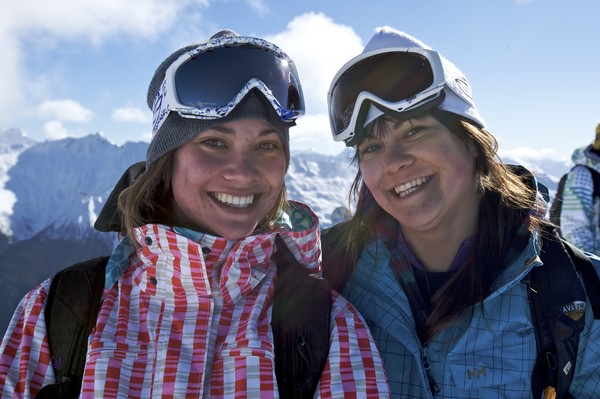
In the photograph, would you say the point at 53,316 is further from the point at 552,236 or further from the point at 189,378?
the point at 552,236

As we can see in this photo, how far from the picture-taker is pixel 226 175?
7.59 ft

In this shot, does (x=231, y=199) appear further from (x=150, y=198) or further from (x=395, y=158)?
(x=395, y=158)

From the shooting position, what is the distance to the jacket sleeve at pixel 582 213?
5.88m

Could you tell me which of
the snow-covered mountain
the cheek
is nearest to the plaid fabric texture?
the cheek

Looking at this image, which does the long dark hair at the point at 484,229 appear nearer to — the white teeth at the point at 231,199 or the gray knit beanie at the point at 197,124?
the gray knit beanie at the point at 197,124

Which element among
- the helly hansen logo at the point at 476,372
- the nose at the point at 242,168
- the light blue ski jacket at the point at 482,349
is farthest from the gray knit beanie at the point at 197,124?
the helly hansen logo at the point at 476,372

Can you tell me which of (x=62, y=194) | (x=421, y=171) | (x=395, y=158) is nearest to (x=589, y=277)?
(x=421, y=171)

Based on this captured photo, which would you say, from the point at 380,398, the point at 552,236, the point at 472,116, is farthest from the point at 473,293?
the point at 472,116

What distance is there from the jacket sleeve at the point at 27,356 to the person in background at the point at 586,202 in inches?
231

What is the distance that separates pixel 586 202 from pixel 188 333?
5690 millimetres

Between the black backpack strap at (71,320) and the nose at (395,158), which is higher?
the nose at (395,158)

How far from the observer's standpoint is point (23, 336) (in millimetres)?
2180

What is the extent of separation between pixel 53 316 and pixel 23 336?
0.52 feet

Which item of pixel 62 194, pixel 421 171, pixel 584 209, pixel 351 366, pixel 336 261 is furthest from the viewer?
pixel 62 194
